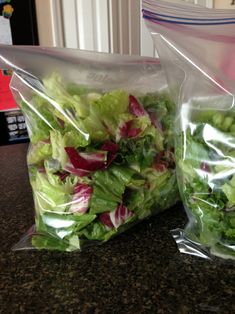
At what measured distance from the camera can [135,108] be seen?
0.50 meters

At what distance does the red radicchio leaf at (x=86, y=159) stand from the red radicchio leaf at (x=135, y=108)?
0.27 feet

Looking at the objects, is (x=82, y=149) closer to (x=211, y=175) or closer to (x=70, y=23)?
(x=211, y=175)

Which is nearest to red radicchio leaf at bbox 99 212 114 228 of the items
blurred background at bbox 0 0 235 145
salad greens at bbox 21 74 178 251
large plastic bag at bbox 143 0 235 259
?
salad greens at bbox 21 74 178 251

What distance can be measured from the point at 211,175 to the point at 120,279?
0.17 meters

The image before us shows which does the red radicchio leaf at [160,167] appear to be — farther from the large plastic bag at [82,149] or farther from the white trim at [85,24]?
the white trim at [85,24]

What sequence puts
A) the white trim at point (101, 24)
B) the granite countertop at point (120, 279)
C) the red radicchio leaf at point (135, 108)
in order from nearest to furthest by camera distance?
the granite countertop at point (120, 279) → the red radicchio leaf at point (135, 108) → the white trim at point (101, 24)

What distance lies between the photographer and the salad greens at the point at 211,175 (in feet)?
1.36

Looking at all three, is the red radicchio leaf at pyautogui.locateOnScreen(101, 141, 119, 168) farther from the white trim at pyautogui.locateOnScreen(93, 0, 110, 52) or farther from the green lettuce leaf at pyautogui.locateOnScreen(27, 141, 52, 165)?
the white trim at pyautogui.locateOnScreen(93, 0, 110, 52)

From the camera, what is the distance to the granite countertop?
38cm

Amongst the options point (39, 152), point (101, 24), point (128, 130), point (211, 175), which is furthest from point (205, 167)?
point (101, 24)

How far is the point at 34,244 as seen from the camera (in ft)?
1.60

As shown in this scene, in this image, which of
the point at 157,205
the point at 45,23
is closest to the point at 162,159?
the point at 157,205

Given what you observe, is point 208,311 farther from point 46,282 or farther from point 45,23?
point 45,23

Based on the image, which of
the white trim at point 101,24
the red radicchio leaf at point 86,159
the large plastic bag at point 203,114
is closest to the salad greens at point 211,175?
the large plastic bag at point 203,114
